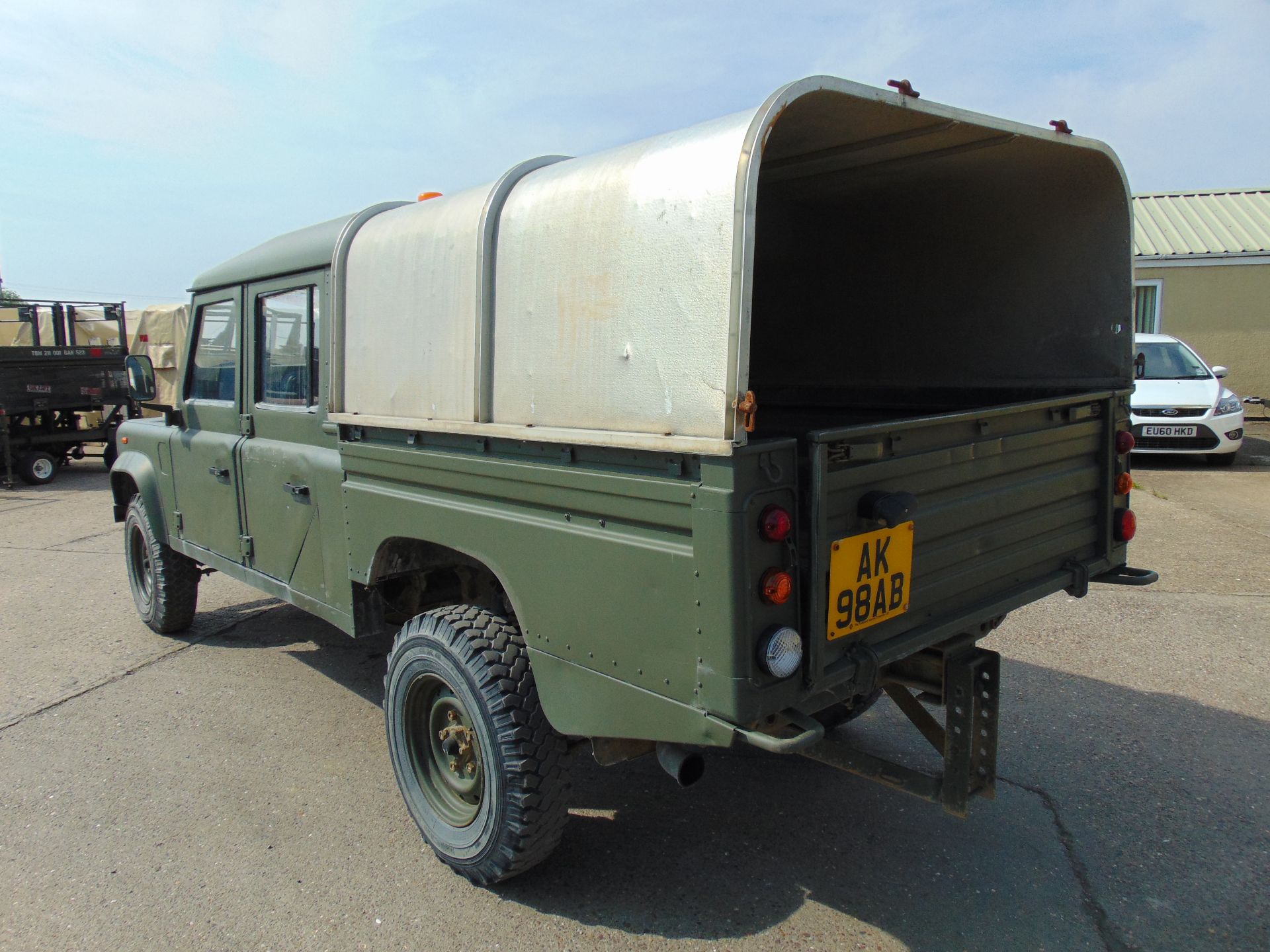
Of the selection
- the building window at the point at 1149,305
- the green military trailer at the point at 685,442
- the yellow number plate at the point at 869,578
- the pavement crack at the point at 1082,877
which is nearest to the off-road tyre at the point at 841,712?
the green military trailer at the point at 685,442

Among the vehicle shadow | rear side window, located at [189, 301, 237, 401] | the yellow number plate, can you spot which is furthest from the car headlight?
rear side window, located at [189, 301, 237, 401]

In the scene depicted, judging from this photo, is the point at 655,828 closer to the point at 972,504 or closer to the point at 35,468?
the point at 972,504

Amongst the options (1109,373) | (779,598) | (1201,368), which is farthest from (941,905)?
(1201,368)

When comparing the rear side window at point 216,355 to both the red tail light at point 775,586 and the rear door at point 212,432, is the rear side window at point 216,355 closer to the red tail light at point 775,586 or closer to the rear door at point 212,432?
the rear door at point 212,432

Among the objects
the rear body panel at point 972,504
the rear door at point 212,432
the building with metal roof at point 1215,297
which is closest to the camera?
the rear body panel at point 972,504

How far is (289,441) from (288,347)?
419 millimetres

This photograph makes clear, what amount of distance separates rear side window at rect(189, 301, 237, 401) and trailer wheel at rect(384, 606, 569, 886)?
200 centimetres

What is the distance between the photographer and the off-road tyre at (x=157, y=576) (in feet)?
17.0

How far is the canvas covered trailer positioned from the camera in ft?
6.94

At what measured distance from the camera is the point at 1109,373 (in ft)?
11.3

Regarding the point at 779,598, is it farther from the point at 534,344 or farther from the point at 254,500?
the point at 254,500

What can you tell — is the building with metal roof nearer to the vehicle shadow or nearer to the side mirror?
the vehicle shadow

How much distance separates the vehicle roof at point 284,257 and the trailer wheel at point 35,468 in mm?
10493

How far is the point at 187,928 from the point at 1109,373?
385 cm
